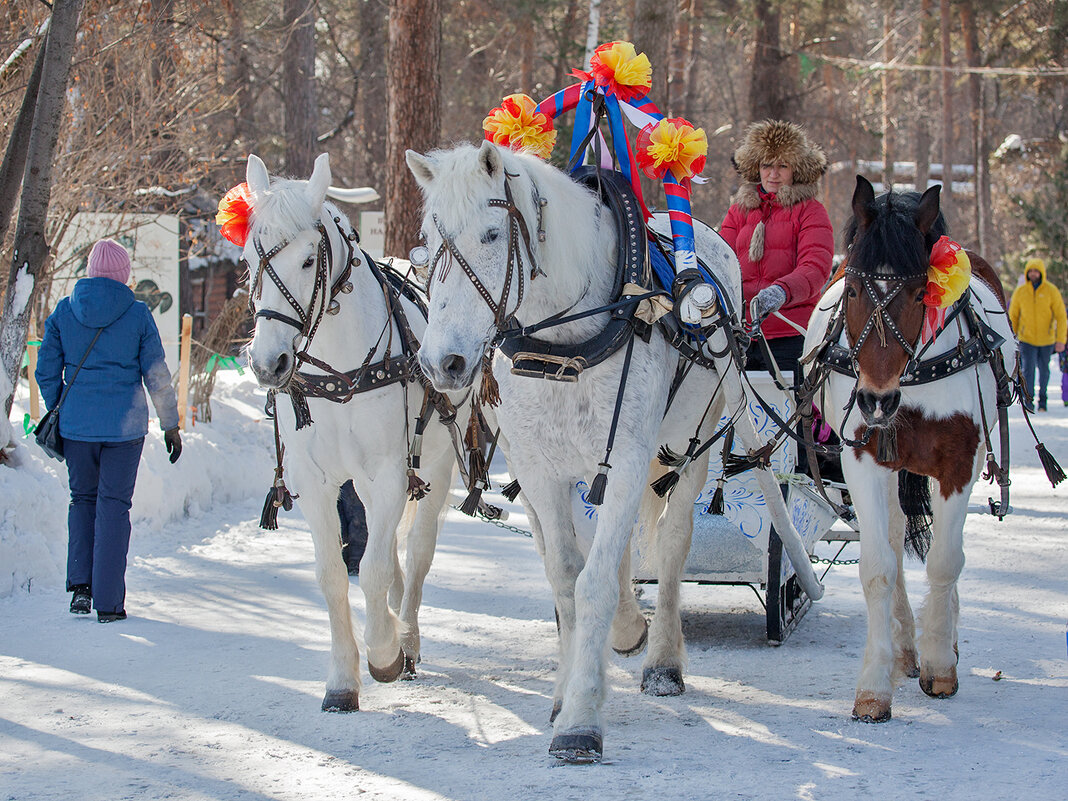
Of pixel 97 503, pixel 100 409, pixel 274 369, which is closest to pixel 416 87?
pixel 100 409

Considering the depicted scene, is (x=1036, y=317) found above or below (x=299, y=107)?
below

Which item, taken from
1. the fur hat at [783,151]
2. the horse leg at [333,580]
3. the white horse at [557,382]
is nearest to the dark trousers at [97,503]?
the horse leg at [333,580]

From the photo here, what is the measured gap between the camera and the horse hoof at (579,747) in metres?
3.93

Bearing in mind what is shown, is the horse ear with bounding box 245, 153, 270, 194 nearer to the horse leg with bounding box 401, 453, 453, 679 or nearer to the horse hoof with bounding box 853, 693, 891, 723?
the horse leg with bounding box 401, 453, 453, 679

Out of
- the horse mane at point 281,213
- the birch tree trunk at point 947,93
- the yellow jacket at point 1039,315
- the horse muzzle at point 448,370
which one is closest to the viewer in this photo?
the horse muzzle at point 448,370

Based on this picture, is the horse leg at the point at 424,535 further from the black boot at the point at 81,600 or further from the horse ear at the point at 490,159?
the horse ear at the point at 490,159

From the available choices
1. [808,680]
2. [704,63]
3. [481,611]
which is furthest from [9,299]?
[704,63]

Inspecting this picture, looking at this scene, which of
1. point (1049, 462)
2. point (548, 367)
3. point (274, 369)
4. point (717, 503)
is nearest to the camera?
point (548, 367)

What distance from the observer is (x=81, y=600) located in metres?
6.23

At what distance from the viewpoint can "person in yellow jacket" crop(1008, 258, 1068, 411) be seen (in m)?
15.7

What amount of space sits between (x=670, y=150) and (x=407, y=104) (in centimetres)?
673

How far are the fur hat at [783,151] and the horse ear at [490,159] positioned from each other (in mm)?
2730

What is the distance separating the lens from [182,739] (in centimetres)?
428

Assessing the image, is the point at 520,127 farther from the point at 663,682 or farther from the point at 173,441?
the point at 173,441
